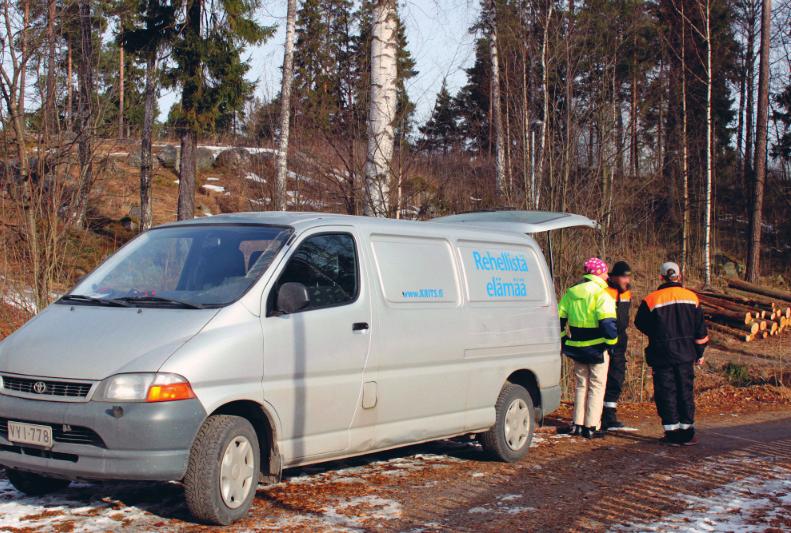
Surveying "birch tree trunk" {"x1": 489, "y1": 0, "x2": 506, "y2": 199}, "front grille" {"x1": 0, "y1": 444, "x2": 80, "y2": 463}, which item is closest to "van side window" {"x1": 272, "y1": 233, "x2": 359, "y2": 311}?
"front grille" {"x1": 0, "y1": 444, "x2": 80, "y2": 463}

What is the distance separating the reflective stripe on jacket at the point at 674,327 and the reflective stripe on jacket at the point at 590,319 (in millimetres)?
549

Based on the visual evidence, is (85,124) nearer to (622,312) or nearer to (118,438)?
(622,312)

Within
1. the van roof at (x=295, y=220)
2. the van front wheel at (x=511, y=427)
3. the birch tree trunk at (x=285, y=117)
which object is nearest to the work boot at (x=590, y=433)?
the van front wheel at (x=511, y=427)

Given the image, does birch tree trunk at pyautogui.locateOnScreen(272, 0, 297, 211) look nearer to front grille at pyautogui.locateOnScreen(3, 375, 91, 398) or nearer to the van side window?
the van side window

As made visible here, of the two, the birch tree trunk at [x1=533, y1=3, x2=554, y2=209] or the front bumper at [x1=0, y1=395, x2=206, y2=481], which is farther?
the birch tree trunk at [x1=533, y1=3, x2=554, y2=209]

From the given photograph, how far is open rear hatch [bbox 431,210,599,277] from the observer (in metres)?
9.48

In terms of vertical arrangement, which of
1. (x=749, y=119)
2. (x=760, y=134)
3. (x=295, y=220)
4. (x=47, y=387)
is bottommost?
(x=47, y=387)

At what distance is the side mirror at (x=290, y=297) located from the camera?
6.21 m

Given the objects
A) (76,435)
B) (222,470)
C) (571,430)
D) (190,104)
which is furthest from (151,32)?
(222,470)

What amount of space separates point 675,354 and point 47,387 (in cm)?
663

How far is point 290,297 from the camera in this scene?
20.4ft

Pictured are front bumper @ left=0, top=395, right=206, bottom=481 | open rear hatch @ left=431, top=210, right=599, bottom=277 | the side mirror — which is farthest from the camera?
open rear hatch @ left=431, top=210, right=599, bottom=277

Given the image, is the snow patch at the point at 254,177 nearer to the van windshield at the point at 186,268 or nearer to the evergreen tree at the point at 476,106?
the evergreen tree at the point at 476,106

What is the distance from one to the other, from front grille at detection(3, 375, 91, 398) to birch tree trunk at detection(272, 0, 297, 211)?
491 inches
